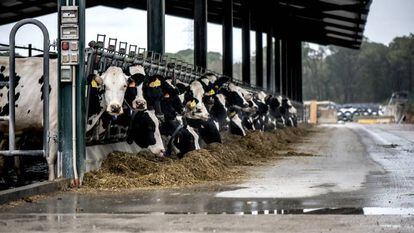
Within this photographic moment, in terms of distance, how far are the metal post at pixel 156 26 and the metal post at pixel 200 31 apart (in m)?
6.63

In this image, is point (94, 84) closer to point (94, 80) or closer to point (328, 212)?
point (94, 80)

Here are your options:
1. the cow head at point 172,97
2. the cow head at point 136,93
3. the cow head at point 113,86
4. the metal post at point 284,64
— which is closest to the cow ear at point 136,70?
the cow head at point 136,93

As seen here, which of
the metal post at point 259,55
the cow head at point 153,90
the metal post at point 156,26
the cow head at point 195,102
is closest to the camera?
the cow head at point 153,90

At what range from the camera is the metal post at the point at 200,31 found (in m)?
26.8

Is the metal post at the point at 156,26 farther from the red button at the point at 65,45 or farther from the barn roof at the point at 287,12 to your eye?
the barn roof at the point at 287,12

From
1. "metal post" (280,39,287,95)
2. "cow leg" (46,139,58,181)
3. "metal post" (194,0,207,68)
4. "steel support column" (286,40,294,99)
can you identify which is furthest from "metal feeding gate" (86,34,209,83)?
"steel support column" (286,40,294,99)

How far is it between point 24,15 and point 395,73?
108436 millimetres

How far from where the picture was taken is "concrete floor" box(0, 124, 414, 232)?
8219mm

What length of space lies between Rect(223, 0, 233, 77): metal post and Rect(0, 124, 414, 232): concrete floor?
19.2 metres

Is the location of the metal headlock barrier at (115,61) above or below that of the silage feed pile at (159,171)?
above

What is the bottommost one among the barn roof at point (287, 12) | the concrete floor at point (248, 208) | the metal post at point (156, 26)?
the concrete floor at point (248, 208)

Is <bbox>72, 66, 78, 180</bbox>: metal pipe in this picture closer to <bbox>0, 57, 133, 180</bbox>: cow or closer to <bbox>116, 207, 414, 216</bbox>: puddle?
<bbox>0, 57, 133, 180</bbox>: cow

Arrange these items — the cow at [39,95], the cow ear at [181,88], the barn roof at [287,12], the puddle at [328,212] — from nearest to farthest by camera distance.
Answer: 1. the puddle at [328,212]
2. the cow at [39,95]
3. the cow ear at [181,88]
4. the barn roof at [287,12]

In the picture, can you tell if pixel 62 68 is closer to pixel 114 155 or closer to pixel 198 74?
pixel 114 155
